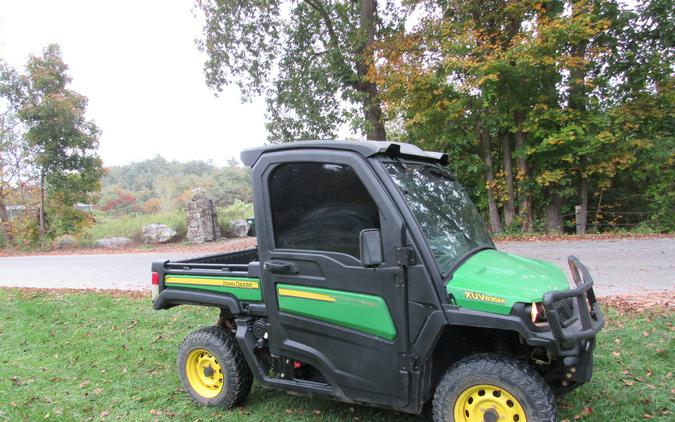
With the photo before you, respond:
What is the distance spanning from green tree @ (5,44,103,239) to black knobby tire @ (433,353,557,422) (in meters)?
19.3

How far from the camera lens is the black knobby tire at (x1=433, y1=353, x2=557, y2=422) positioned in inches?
95.0

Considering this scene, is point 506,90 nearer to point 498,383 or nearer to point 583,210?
point 583,210

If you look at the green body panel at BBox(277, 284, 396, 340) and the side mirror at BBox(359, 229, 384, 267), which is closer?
the side mirror at BBox(359, 229, 384, 267)

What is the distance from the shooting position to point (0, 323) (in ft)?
22.3

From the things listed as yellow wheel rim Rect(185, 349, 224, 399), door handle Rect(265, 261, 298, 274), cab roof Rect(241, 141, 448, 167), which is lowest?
yellow wheel rim Rect(185, 349, 224, 399)

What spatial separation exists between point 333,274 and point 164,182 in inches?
1952

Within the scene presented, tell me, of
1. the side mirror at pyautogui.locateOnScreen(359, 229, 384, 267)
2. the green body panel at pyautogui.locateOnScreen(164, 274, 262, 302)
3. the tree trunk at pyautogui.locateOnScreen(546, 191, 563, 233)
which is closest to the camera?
the side mirror at pyautogui.locateOnScreen(359, 229, 384, 267)

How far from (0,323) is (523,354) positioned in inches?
300

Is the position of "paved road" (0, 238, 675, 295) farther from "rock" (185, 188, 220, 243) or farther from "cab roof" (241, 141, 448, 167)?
"cab roof" (241, 141, 448, 167)

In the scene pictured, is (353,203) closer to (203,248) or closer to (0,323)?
(0,323)

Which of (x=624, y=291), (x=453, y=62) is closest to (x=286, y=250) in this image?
(x=624, y=291)

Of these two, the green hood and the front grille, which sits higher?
the green hood

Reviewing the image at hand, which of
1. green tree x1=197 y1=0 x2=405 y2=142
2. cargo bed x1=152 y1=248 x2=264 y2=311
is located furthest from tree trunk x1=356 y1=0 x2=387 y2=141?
cargo bed x1=152 y1=248 x2=264 y2=311

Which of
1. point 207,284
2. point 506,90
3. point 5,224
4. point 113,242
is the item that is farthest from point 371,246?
point 5,224
